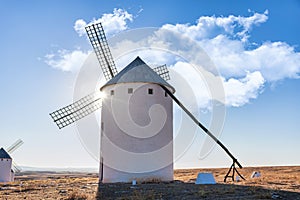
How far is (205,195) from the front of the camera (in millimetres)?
10609

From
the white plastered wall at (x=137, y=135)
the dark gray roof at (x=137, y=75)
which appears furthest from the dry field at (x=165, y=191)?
the dark gray roof at (x=137, y=75)

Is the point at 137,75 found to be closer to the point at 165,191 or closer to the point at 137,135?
the point at 137,135

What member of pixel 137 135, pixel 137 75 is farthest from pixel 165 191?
pixel 137 75

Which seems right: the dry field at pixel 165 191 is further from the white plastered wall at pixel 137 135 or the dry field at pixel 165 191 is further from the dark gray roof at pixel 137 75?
the dark gray roof at pixel 137 75

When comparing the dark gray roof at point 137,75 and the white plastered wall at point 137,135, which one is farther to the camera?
the dark gray roof at point 137,75

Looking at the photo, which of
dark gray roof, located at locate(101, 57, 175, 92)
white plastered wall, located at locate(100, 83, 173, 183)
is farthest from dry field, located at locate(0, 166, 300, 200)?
dark gray roof, located at locate(101, 57, 175, 92)

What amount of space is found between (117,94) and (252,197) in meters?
11.4

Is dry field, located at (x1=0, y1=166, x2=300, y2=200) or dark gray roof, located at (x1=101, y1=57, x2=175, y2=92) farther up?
dark gray roof, located at (x1=101, y1=57, x2=175, y2=92)

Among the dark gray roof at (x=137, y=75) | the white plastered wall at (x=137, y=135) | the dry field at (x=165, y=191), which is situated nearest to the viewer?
the dry field at (x=165, y=191)

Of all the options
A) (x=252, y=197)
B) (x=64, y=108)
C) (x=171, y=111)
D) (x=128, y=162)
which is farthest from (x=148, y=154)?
(x=252, y=197)

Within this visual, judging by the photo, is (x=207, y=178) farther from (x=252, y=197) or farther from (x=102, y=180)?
(x=102, y=180)

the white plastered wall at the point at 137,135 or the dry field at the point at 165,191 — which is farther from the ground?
the white plastered wall at the point at 137,135

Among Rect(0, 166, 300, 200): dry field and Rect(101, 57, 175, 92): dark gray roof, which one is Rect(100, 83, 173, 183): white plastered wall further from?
Rect(0, 166, 300, 200): dry field

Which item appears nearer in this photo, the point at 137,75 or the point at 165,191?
the point at 165,191
